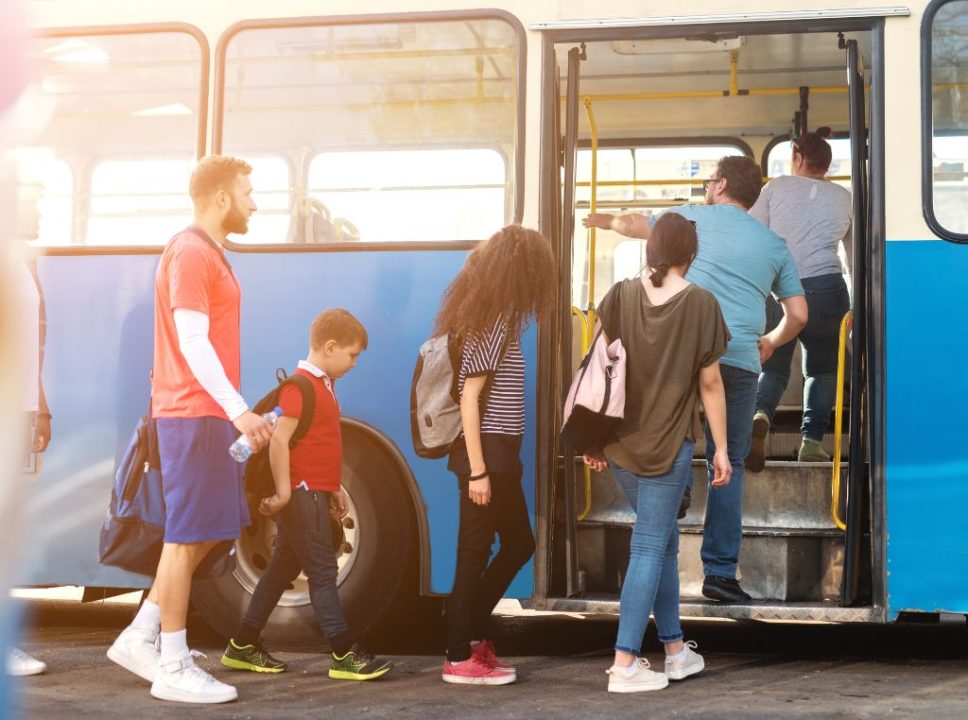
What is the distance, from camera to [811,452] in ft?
20.1

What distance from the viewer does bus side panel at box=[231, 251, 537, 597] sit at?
548 cm

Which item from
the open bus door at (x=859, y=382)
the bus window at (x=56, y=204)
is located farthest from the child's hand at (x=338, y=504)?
the open bus door at (x=859, y=382)

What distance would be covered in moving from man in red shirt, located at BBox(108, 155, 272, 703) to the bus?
0.98m

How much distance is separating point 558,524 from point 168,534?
1779 mm

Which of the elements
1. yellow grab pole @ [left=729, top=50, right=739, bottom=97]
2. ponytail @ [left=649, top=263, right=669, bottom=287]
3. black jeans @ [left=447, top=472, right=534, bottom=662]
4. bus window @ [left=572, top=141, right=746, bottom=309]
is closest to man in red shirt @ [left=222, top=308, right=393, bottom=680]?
black jeans @ [left=447, top=472, right=534, bottom=662]

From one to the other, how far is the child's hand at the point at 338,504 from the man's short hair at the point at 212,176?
1.25 meters

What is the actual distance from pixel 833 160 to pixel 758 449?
2314 mm

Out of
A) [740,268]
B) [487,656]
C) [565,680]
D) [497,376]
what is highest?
[740,268]

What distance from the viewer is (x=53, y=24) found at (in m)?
5.98

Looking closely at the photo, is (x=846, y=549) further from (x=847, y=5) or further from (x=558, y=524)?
(x=847, y=5)

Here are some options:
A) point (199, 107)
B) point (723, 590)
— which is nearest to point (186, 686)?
point (723, 590)

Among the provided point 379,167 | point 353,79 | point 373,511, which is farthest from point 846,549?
point 353,79

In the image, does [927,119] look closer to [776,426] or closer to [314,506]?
[776,426]

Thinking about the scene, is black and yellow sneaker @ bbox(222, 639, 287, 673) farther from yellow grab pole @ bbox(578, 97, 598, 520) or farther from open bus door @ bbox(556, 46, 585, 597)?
yellow grab pole @ bbox(578, 97, 598, 520)
